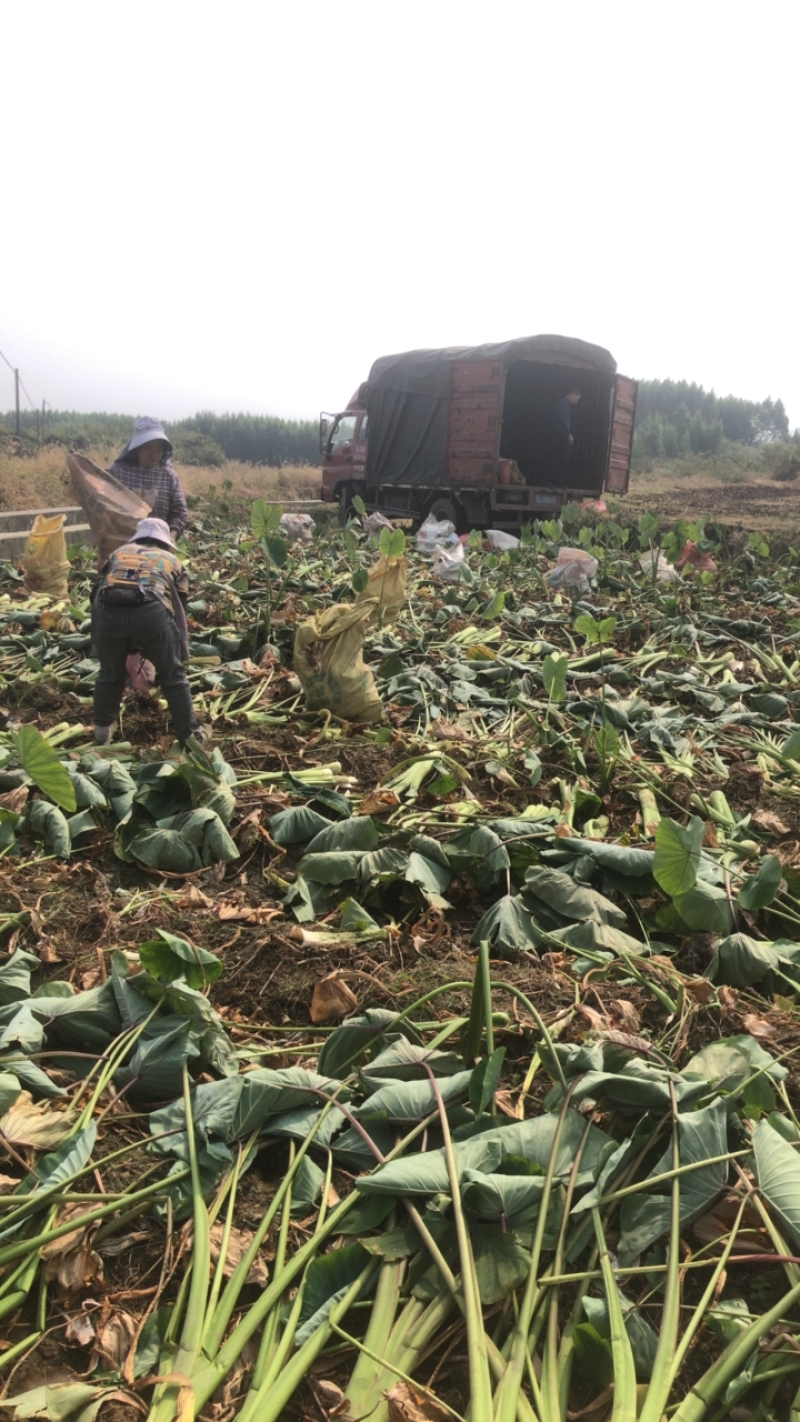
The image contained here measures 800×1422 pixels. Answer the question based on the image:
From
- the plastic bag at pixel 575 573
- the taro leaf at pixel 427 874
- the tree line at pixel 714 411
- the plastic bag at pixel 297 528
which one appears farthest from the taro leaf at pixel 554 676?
the tree line at pixel 714 411

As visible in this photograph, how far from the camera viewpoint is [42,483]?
15055 mm

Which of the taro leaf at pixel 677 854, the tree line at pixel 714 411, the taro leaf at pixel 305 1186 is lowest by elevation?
the taro leaf at pixel 305 1186

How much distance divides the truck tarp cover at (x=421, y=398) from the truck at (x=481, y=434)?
0.02 m

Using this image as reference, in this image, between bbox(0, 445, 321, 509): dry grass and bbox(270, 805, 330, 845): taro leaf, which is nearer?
bbox(270, 805, 330, 845): taro leaf

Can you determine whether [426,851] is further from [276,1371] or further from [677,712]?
[677,712]

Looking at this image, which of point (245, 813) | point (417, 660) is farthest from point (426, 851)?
point (417, 660)

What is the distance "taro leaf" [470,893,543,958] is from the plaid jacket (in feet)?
12.2

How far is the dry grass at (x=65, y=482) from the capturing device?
14.1 metres

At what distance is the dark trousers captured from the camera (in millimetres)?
3979

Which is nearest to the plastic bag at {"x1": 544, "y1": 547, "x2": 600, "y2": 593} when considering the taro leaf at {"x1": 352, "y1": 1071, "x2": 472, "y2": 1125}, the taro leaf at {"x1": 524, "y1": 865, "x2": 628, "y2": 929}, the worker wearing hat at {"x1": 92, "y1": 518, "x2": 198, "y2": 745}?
the worker wearing hat at {"x1": 92, "y1": 518, "x2": 198, "y2": 745}

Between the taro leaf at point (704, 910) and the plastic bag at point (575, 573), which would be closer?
the taro leaf at point (704, 910)

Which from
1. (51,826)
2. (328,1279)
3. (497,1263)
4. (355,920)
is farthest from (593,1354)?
(51,826)

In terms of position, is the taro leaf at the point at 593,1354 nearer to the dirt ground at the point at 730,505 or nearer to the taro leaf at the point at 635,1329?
the taro leaf at the point at 635,1329

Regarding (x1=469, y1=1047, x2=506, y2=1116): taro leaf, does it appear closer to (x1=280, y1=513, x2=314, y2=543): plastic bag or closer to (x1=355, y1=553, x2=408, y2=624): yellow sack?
(x1=355, y1=553, x2=408, y2=624): yellow sack
